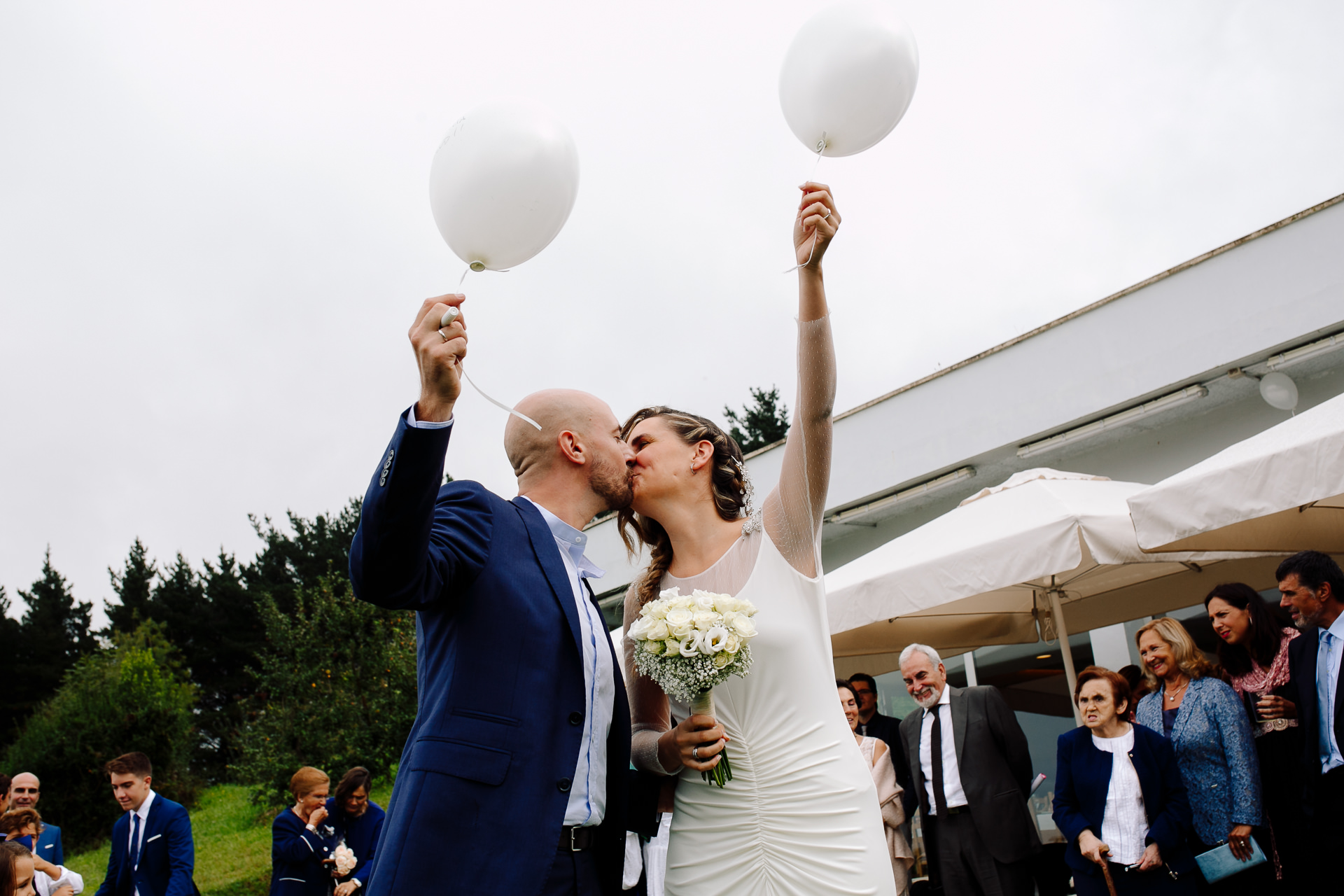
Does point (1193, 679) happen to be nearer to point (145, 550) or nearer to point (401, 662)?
point (401, 662)

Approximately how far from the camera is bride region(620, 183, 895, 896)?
97.1 inches

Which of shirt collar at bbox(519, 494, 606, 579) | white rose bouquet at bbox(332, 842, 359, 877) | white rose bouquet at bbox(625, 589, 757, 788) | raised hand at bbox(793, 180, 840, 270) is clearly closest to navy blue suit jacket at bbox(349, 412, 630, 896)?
shirt collar at bbox(519, 494, 606, 579)

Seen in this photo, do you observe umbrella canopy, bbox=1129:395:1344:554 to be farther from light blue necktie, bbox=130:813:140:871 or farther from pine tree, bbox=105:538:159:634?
pine tree, bbox=105:538:159:634

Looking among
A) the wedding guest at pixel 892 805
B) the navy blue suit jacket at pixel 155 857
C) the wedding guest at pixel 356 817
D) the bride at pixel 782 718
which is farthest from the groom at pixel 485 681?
the navy blue suit jacket at pixel 155 857

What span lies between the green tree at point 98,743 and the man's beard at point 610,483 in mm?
19997

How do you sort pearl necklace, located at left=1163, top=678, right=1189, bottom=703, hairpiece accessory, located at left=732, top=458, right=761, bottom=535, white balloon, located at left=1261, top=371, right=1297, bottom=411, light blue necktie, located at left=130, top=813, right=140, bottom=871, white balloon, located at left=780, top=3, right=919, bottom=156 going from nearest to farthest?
white balloon, located at left=780, top=3, right=919, bottom=156
hairpiece accessory, located at left=732, top=458, right=761, bottom=535
pearl necklace, located at left=1163, top=678, right=1189, bottom=703
light blue necktie, located at left=130, top=813, right=140, bottom=871
white balloon, located at left=1261, top=371, right=1297, bottom=411

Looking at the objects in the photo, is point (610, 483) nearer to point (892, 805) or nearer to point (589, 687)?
point (589, 687)

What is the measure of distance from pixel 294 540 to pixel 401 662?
2634 cm

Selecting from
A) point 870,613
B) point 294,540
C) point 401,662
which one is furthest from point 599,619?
point 294,540

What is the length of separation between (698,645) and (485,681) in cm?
61

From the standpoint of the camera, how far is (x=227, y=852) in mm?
16031

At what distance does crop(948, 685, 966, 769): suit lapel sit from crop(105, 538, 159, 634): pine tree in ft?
135

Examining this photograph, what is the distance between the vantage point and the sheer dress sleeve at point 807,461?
2605mm

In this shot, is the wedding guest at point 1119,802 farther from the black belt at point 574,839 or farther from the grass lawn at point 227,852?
the grass lawn at point 227,852
